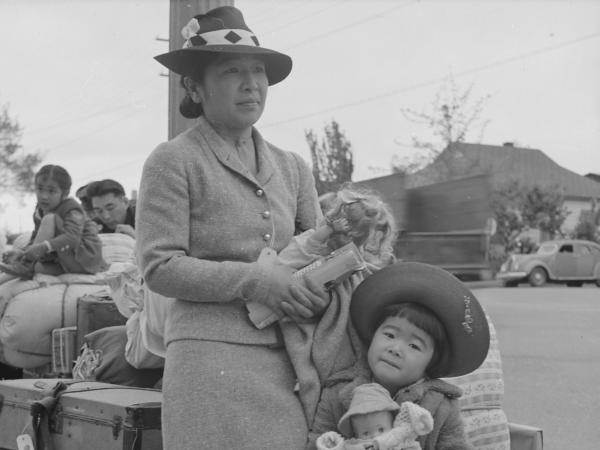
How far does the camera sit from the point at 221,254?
2.53 metres

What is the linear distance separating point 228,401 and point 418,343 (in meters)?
0.57

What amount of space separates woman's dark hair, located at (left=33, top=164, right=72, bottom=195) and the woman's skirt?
3.17 metres

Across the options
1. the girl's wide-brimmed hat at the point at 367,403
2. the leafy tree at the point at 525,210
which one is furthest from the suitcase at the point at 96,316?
the leafy tree at the point at 525,210

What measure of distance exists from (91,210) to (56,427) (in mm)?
3531

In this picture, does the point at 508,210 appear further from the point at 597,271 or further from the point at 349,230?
the point at 349,230

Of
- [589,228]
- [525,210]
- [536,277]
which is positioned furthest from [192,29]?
[589,228]

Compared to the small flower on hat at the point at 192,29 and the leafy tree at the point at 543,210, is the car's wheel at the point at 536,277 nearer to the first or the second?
the leafy tree at the point at 543,210

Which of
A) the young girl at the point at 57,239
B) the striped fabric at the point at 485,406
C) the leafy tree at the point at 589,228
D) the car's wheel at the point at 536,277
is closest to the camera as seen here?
the striped fabric at the point at 485,406

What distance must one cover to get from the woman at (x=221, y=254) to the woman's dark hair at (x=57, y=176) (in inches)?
112

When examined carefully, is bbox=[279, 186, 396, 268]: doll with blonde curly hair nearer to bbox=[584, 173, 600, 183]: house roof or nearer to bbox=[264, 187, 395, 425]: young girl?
bbox=[264, 187, 395, 425]: young girl

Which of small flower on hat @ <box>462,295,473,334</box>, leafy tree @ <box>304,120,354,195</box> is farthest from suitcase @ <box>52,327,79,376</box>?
leafy tree @ <box>304,120,354,195</box>

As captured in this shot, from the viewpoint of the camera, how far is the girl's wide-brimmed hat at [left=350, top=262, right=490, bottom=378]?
241 centimetres

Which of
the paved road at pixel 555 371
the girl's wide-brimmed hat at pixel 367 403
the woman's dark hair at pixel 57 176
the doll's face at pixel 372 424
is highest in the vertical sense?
the woman's dark hair at pixel 57 176

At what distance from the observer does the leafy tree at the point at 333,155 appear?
22.7 m
